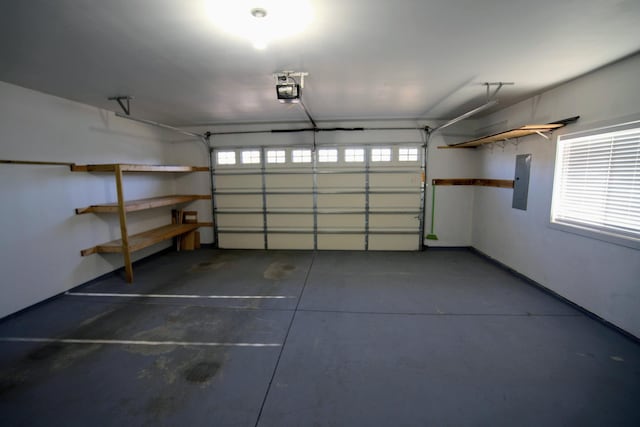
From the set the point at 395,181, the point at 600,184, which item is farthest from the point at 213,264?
the point at 600,184

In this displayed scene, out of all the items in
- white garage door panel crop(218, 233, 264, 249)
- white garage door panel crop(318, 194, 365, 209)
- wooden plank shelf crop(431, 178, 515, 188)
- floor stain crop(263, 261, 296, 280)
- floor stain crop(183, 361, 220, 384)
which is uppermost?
wooden plank shelf crop(431, 178, 515, 188)

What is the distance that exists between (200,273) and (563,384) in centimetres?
461

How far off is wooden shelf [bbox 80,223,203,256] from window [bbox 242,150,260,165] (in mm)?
1849

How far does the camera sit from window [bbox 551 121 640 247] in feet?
8.31

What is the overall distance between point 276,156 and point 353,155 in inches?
66.9

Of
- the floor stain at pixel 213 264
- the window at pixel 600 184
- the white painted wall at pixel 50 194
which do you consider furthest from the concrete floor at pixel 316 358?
the window at pixel 600 184

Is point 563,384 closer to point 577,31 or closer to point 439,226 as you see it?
point 577,31

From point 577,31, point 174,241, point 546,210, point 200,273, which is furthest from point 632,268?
point 174,241

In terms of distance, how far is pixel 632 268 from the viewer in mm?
2496

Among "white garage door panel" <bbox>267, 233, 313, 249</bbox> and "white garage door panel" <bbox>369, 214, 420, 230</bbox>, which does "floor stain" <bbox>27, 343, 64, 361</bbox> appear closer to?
"white garage door panel" <bbox>267, 233, 313, 249</bbox>

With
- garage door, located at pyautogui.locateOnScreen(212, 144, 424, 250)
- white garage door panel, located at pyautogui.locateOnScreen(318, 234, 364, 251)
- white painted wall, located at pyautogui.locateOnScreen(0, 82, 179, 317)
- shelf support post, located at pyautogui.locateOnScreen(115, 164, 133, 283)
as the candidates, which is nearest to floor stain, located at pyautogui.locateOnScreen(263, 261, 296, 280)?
garage door, located at pyautogui.locateOnScreen(212, 144, 424, 250)

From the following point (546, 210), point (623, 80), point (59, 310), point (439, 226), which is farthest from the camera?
point (439, 226)

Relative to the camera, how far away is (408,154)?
5.54 m

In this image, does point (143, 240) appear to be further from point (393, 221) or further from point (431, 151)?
point (431, 151)
